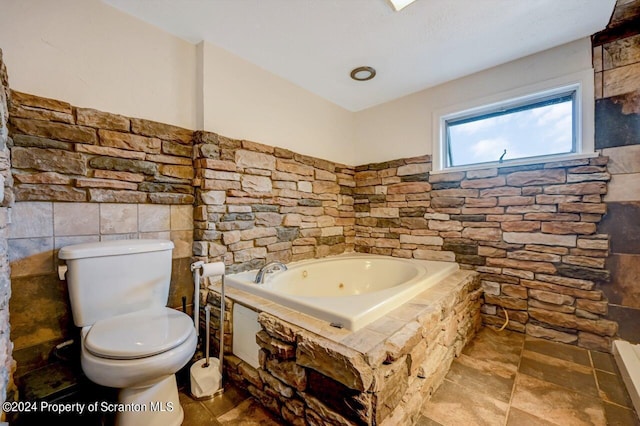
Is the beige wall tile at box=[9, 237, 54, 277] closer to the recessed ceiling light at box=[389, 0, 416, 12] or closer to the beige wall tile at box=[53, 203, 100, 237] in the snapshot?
the beige wall tile at box=[53, 203, 100, 237]

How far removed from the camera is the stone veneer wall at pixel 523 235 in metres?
1.82

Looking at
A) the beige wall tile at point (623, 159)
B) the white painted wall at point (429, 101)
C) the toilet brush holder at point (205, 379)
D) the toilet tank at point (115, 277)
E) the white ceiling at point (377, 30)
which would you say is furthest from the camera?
the white painted wall at point (429, 101)

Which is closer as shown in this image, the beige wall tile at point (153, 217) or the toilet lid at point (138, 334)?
the toilet lid at point (138, 334)

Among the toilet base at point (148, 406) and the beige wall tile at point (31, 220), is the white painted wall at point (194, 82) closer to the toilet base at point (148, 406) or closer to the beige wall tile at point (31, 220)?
the beige wall tile at point (31, 220)

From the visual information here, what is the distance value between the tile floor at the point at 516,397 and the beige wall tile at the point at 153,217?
3.22 ft

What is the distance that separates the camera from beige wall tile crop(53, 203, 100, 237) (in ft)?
4.47

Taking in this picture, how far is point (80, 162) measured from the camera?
142 centimetres

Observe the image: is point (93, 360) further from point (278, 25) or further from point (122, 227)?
point (278, 25)

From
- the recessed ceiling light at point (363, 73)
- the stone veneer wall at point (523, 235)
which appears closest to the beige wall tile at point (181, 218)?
the recessed ceiling light at point (363, 73)

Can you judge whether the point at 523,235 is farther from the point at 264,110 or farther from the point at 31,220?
the point at 31,220

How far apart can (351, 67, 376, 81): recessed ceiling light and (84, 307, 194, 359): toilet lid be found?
2196mm

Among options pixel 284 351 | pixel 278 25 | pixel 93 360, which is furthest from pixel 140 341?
pixel 278 25

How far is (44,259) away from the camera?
1.33m

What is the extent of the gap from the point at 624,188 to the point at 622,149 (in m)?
0.25
